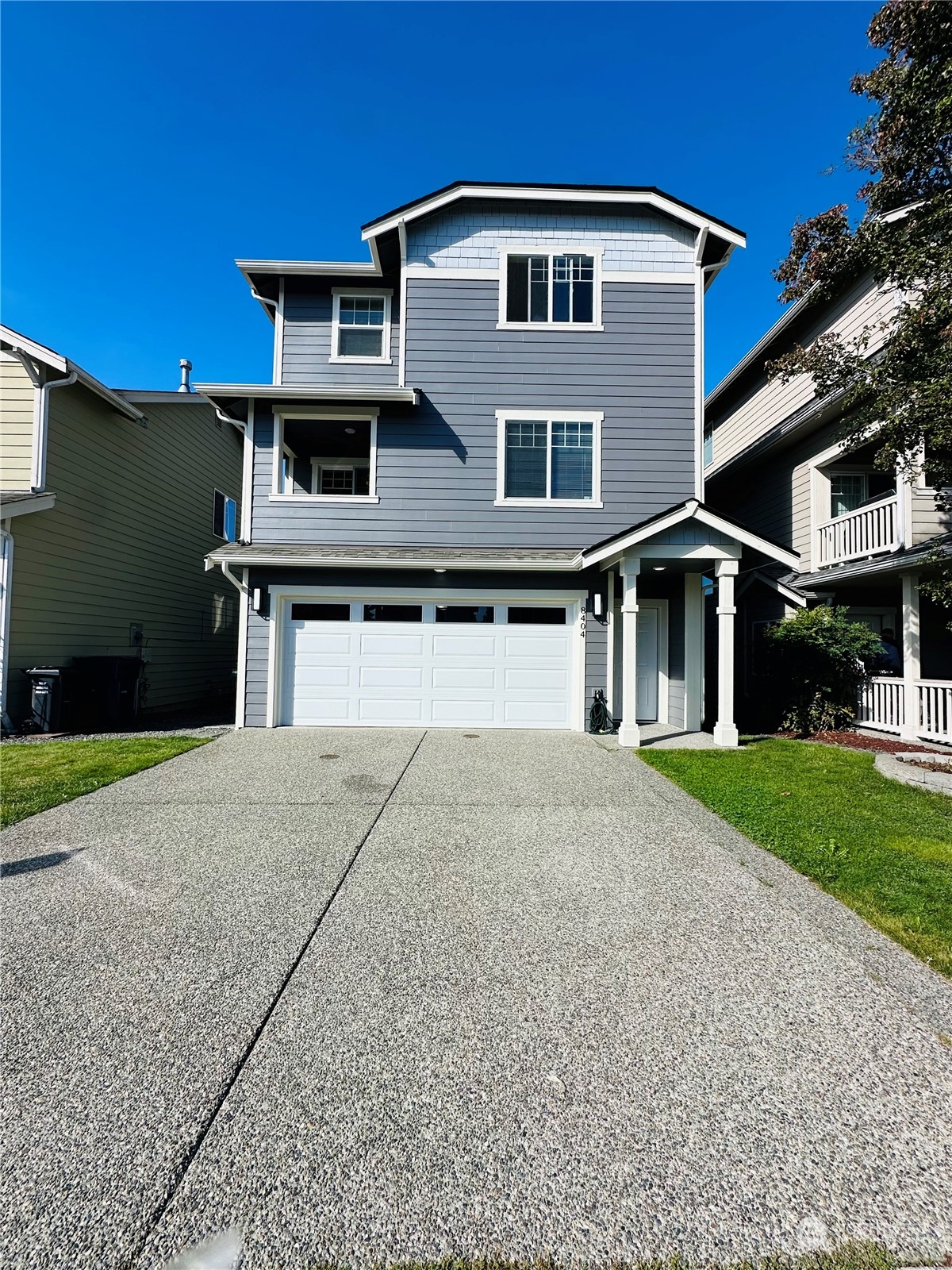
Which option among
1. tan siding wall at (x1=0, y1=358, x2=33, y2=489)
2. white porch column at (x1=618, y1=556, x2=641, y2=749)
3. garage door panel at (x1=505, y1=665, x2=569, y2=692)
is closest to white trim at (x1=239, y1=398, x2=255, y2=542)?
tan siding wall at (x1=0, y1=358, x2=33, y2=489)

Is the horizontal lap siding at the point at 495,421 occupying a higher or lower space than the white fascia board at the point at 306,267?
lower

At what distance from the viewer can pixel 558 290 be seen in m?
10.6

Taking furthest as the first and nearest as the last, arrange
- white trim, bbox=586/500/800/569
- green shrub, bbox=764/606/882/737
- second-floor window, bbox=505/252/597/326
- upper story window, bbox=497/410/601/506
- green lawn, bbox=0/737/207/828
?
second-floor window, bbox=505/252/597/326, upper story window, bbox=497/410/601/506, green shrub, bbox=764/606/882/737, white trim, bbox=586/500/800/569, green lawn, bbox=0/737/207/828

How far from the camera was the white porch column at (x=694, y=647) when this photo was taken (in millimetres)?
9867

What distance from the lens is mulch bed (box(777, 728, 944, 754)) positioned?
27.6 ft

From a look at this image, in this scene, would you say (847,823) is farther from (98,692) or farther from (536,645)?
(98,692)

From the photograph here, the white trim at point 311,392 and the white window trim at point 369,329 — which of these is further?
the white window trim at point 369,329

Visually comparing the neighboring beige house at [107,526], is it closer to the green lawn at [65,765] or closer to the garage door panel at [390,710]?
the green lawn at [65,765]

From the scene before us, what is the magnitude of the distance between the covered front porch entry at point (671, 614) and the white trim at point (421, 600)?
508 millimetres

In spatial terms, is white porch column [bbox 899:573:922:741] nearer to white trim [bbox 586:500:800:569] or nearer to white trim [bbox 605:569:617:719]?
white trim [bbox 586:500:800:569]

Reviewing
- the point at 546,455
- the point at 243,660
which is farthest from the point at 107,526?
the point at 546,455

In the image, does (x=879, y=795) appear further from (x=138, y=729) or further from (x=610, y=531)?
(x=138, y=729)

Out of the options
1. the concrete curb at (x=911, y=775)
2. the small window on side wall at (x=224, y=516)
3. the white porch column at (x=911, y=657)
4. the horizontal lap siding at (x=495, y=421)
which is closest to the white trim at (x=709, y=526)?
the horizontal lap siding at (x=495, y=421)

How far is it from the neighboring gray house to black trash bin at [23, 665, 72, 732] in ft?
9.37
